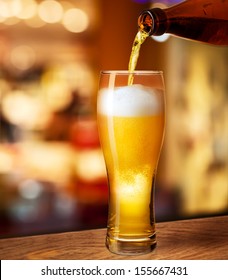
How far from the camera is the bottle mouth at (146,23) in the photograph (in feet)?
3.04

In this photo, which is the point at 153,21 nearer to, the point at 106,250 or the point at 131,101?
the point at 131,101

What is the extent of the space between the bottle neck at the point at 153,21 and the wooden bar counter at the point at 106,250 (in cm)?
34

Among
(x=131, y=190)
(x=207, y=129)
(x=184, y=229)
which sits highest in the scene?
(x=131, y=190)

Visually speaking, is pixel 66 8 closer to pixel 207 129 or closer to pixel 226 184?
pixel 207 129

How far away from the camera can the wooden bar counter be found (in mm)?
896

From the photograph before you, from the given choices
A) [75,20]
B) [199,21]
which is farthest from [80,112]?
[199,21]

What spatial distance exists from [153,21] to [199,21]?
0.54ft

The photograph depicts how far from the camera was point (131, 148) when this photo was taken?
2.89 feet

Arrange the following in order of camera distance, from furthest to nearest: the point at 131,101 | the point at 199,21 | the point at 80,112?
the point at 80,112
the point at 199,21
the point at 131,101

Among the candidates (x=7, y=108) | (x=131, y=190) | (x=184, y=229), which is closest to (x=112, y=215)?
(x=131, y=190)

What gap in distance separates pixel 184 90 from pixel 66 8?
3.12 ft

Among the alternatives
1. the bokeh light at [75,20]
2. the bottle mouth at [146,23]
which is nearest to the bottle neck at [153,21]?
the bottle mouth at [146,23]
